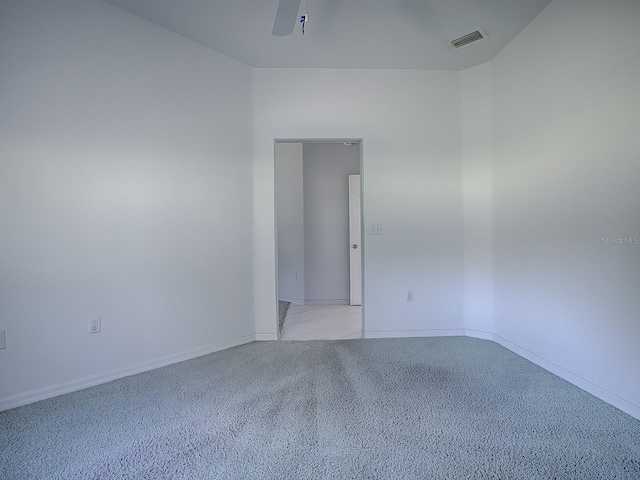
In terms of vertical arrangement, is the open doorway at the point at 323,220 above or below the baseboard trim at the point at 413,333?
above

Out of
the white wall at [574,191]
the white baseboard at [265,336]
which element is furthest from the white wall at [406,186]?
the white wall at [574,191]

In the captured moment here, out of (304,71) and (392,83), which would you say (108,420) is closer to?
(304,71)

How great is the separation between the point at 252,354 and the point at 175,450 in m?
1.26

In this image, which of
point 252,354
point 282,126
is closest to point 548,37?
point 282,126

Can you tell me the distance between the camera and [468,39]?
8.71 ft

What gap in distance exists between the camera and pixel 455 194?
10.4 feet

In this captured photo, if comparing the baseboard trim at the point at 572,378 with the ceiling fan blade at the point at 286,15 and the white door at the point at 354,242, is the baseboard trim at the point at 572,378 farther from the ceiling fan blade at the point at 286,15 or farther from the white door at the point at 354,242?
the ceiling fan blade at the point at 286,15

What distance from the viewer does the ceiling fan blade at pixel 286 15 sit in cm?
170

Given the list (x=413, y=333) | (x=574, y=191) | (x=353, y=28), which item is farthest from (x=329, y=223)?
(x=574, y=191)

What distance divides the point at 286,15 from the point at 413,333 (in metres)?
2.76

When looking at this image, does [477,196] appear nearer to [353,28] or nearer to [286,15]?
[353,28]

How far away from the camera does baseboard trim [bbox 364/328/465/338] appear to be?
3.17 meters

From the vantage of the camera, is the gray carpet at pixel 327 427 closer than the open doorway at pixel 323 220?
Yes

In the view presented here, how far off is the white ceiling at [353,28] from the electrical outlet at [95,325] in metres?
2.16
